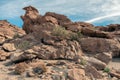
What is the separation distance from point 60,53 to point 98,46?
2995 millimetres

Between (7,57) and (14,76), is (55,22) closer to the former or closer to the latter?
(7,57)

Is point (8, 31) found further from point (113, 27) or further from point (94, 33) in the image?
point (94, 33)

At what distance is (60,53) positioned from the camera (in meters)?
19.9

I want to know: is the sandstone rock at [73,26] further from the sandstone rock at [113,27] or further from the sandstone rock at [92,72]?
the sandstone rock at [92,72]

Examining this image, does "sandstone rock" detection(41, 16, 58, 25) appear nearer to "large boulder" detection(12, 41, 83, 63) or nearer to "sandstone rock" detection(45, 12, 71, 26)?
"sandstone rock" detection(45, 12, 71, 26)

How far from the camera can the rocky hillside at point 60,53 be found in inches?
707

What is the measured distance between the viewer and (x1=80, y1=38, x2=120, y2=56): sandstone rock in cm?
2139

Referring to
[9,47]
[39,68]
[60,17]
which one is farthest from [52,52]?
[60,17]

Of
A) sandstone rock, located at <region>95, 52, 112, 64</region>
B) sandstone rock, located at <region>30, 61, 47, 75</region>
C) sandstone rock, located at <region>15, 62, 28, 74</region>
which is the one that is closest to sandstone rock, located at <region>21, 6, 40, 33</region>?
sandstone rock, located at <region>95, 52, 112, 64</region>

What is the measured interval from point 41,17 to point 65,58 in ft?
22.6

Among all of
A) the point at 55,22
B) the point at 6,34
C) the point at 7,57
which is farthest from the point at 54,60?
the point at 6,34

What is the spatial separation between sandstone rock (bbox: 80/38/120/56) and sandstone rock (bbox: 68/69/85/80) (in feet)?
11.9

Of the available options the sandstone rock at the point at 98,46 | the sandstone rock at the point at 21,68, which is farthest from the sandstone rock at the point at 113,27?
the sandstone rock at the point at 21,68

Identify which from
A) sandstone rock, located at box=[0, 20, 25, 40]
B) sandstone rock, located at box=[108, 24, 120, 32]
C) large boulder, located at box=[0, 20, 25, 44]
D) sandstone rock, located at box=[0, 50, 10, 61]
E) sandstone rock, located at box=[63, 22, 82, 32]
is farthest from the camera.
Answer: sandstone rock, located at box=[0, 20, 25, 40]
